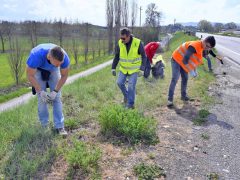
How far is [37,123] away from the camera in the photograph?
461 centimetres

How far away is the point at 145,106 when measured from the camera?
6.07 metres

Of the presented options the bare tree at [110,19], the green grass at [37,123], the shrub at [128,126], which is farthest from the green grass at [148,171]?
the bare tree at [110,19]

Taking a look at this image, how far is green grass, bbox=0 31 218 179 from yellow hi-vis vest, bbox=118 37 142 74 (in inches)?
33.8

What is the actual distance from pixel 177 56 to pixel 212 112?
1.47 m

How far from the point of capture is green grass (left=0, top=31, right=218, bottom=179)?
3391 mm

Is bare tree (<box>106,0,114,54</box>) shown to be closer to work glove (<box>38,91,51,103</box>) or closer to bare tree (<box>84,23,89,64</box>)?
bare tree (<box>84,23,89,64</box>)

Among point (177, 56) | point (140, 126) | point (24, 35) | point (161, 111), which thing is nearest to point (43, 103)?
point (140, 126)

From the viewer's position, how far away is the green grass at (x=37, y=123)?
3.39 m

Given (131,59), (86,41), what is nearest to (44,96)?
(131,59)

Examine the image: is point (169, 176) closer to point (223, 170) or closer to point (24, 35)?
point (223, 170)

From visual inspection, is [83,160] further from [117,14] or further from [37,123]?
[117,14]

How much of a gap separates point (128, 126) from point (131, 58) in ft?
6.14

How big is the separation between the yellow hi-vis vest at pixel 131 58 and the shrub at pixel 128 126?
1.44 metres

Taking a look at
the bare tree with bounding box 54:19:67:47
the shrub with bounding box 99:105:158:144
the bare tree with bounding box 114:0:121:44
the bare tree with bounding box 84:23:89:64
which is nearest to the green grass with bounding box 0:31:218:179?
the shrub with bounding box 99:105:158:144
